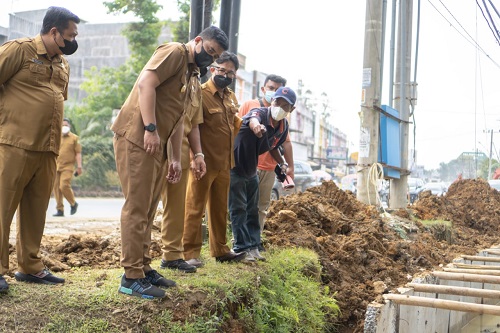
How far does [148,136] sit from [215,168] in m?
1.41

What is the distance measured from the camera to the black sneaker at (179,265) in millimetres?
4762

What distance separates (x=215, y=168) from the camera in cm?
524

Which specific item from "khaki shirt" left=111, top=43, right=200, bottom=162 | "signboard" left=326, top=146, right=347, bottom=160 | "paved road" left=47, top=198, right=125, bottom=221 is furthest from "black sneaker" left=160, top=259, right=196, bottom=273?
"signboard" left=326, top=146, right=347, bottom=160

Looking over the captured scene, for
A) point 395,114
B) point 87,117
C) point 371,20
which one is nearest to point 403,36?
point 395,114

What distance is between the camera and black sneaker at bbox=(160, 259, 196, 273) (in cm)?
476

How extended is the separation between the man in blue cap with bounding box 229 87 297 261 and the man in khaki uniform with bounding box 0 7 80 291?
6.29ft

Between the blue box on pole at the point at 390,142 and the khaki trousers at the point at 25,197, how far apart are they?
25.2 feet

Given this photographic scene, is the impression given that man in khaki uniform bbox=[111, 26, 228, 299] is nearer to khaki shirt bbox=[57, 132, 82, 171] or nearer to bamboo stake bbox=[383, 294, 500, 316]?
bamboo stake bbox=[383, 294, 500, 316]

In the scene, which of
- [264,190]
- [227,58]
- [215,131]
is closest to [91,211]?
[264,190]

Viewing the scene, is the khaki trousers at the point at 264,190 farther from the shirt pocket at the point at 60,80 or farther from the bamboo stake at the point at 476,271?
the shirt pocket at the point at 60,80

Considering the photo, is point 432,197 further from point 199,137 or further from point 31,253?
point 31,253

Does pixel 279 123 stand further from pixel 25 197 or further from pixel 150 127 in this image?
pixel 25 197

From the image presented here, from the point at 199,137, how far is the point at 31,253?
1.67 metres

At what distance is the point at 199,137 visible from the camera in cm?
507
